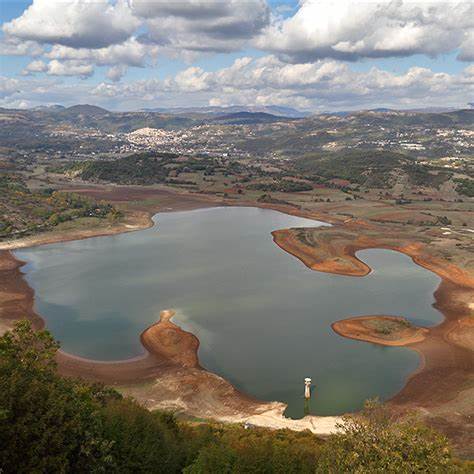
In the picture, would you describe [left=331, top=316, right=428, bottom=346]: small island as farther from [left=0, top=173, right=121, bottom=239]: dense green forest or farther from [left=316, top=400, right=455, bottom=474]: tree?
[left=0, top=173, right=121, bottom=239]: dense green forest

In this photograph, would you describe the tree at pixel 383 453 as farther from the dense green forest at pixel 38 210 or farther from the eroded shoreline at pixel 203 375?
the dense green forest at pixel 38 210

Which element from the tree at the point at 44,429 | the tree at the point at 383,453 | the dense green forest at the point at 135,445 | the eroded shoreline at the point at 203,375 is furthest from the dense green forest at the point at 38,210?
the tree at the point at 383,453

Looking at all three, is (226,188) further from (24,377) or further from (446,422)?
(24,377)

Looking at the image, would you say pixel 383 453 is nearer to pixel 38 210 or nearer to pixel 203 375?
pixel 203 375

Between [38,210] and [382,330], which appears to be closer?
[382,330]

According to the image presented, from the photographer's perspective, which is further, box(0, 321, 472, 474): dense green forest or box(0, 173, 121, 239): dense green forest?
box(0, 173, 121, 239): dense green forest

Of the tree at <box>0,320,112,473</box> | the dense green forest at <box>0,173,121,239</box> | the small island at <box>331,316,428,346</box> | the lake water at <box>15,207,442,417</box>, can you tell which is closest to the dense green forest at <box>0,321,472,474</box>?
the tree at <box>0,320,112,473</box>

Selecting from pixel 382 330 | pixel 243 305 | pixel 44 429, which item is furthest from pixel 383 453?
pixel 243 305
